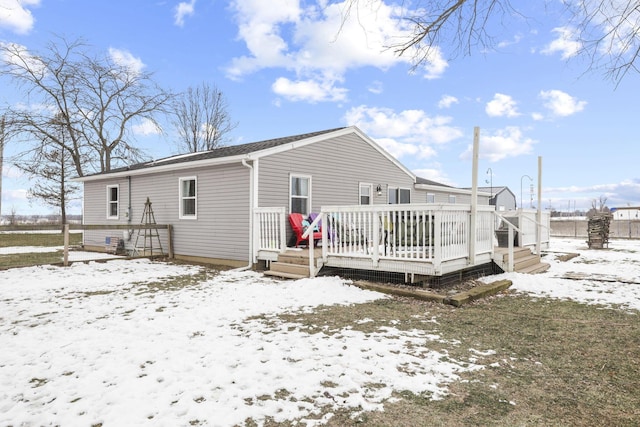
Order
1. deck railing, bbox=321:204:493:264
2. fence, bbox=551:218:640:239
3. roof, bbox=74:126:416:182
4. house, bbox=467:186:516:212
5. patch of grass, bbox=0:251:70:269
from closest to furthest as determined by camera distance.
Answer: deck railing, bbox=321:204:493:264 < roof, bbox=74:126:416:182 < patch of grass, bbox=0:251:70:269 < fence, bbox=551:218:640:239 < house, bbox=467:186:516:212

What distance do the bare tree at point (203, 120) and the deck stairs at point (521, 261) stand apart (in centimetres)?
2358

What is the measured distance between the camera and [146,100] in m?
23.9

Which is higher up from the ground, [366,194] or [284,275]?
[366,194]

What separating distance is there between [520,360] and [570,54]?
3.32 meters

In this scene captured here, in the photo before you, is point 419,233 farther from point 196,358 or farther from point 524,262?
point 196,358

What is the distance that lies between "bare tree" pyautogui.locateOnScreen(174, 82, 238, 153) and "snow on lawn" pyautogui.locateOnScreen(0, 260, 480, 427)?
23.7 metres

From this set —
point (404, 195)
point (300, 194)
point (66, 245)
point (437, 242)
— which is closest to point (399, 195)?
point (404, 195)

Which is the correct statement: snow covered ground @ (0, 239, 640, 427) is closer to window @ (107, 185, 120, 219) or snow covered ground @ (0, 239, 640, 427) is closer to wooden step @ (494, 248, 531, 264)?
wooden step @ (494, 248, 531, 264)

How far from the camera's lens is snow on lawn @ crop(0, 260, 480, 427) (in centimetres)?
245

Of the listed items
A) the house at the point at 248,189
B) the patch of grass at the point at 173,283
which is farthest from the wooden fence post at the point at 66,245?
the patch of grass at the point at 173,283

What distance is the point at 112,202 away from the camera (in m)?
13.3

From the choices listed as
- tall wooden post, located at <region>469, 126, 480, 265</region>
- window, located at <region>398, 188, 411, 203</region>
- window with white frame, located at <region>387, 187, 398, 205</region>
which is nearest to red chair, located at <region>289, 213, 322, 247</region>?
tall wooden post, located at <region>469, 126, 480, 265</region>

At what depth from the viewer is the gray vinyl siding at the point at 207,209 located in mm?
9188

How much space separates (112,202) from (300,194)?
7692 mm
